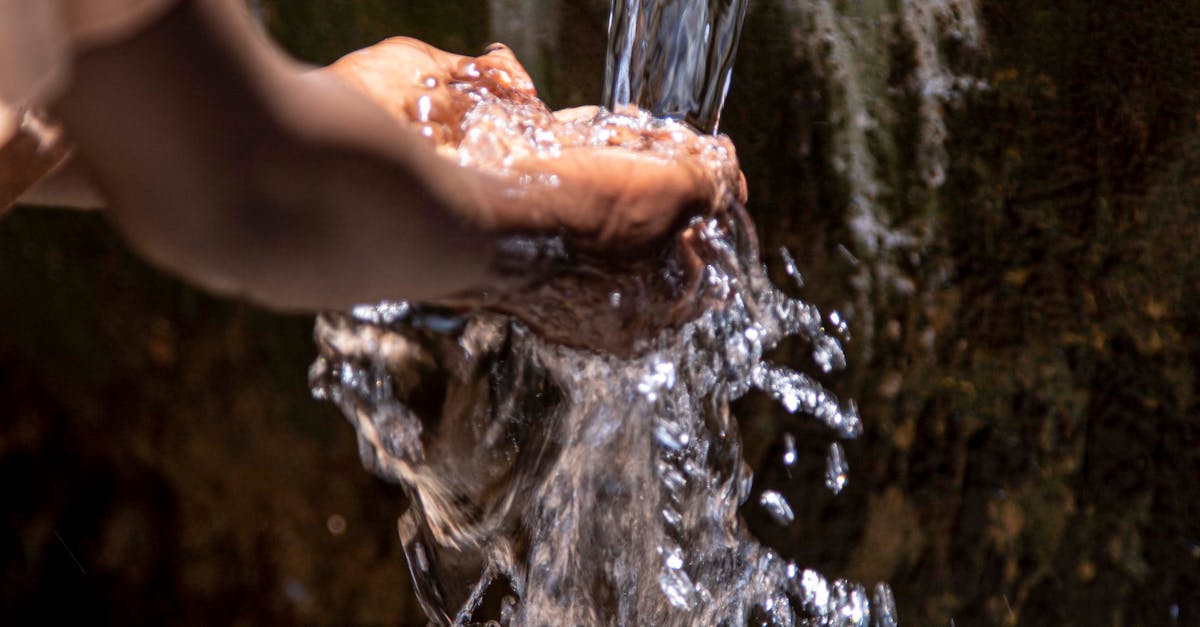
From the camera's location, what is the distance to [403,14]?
164 cm

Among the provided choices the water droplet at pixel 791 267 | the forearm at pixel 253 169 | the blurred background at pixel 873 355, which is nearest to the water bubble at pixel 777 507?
the blurred background at pixel 873 355

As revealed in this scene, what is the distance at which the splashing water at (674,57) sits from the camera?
1414mm

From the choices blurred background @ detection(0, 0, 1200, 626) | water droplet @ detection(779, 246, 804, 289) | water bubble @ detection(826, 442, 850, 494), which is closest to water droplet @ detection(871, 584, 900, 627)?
blurred background @ detection(0, 0, 1200, 626)

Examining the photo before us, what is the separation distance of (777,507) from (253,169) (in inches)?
52.3

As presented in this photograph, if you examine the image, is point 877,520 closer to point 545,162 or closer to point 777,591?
point 777,591

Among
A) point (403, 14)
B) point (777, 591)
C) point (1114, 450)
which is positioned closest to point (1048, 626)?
point (1114, 450)

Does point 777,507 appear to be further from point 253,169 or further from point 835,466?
point 253,169

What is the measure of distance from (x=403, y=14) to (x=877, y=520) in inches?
40.5

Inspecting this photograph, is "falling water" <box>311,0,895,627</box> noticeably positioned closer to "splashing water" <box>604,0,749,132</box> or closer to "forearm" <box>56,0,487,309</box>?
"splashing water" <box>604,0,749,132</box>

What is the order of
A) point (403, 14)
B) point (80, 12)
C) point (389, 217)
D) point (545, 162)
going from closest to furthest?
point (80, 12) < point (389, 217) < point (545, 162) < point (403, 14)

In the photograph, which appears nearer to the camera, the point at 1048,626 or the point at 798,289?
the point at 798,289

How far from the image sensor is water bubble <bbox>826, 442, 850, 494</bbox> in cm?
187

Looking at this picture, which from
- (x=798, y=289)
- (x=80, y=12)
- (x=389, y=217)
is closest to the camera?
(x=80, y=12)

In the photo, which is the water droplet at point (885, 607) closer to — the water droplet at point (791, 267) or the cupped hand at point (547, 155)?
the water droplet at point (791, 267)
